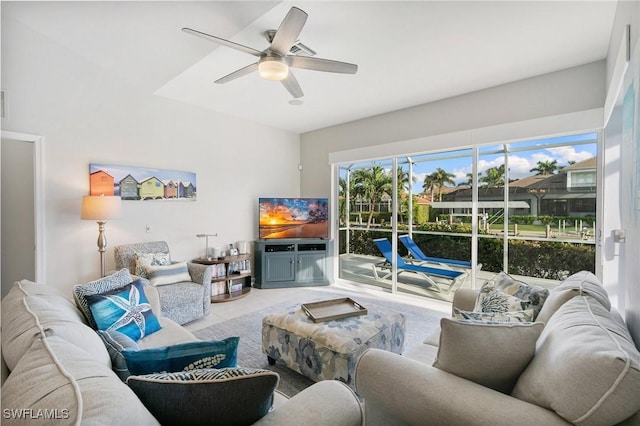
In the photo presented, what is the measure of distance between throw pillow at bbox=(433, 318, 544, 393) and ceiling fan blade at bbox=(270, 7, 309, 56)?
1.91m

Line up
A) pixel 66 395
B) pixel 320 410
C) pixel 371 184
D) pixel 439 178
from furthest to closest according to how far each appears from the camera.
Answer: pixel 371 184
pixel 439 178
pixel 320 410
pixel 66 395

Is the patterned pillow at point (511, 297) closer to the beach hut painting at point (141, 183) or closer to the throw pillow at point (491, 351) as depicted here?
the throw pillow at point (491, 351)

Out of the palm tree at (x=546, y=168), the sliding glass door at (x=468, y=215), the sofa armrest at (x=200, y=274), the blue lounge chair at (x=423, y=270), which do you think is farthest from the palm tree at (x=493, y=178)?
the sofa armrest at (x=200, y=274)

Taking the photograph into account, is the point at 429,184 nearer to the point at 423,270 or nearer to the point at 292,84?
the point at 423,270

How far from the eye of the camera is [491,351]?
1.12m

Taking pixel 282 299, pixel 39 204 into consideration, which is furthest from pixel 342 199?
pixel 39 204

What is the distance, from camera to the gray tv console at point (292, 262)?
4820 mm

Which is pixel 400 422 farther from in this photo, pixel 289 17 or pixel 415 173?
pixel 415 173

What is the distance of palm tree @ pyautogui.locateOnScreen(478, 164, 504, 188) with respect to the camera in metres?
3.69

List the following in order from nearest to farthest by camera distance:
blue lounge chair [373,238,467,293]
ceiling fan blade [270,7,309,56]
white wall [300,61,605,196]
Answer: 1. ceiling fan blade [270,7,309,56]
2. white wall [300,61,605,196]
3. blue lounge chair [373,238,467,293]

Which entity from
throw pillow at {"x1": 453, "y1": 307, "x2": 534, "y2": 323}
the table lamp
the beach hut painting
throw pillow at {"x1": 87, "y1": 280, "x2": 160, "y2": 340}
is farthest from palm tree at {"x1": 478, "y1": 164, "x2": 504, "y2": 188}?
the table lamp

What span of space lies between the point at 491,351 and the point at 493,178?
3189 millimetres

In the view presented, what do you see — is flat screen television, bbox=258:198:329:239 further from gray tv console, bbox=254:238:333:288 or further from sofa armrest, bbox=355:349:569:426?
sofa armrest, bbox=355:349:569:426

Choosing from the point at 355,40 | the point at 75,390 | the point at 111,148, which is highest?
the point at 355,40
